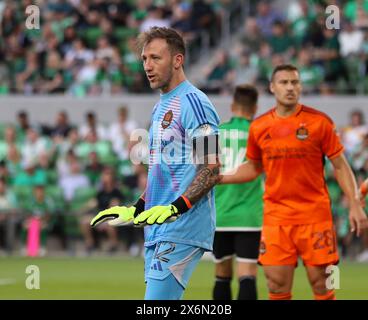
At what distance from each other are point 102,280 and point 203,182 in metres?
8.61

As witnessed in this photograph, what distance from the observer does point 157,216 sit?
688cm

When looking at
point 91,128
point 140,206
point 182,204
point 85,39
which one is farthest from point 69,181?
point 182,204

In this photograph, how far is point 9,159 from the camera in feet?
69.1

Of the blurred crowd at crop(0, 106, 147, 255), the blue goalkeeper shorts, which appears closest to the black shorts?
the blue goalkeeper shorts

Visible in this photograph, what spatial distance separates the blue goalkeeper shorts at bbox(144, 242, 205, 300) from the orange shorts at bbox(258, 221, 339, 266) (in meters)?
2.13

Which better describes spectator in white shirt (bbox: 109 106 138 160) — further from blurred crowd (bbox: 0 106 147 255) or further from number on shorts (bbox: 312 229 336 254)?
number on shorts (bbox: 312 229 336 254)

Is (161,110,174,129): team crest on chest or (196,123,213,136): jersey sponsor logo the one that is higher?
(161,110,174,129): team crest on chest

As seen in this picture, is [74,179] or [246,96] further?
[74,179]

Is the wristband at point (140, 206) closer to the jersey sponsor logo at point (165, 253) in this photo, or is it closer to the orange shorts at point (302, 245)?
the jersey sponsor logo at point (165, 253)

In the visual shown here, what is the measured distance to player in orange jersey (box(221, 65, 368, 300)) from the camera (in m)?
9.34

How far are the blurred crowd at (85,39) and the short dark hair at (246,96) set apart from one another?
11.2m

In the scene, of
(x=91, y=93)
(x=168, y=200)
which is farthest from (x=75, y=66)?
(x=168, y=200)

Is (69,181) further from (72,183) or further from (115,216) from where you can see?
(115,216)
